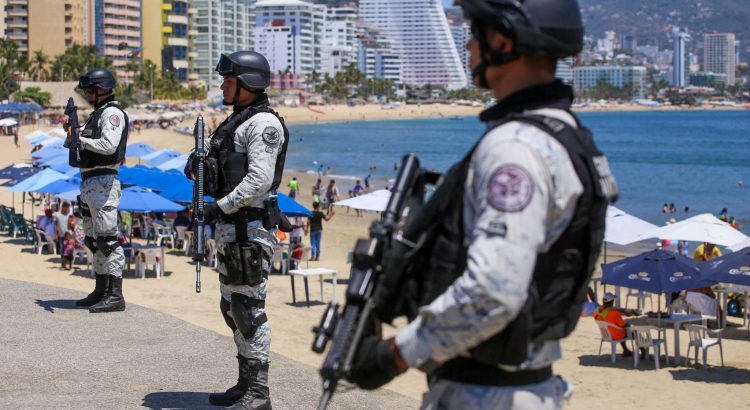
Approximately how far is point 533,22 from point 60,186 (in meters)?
20.1

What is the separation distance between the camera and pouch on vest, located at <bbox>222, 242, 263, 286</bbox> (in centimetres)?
682

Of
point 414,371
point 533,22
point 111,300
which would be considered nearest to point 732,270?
point 414,371

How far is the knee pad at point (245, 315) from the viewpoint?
22.5 ft

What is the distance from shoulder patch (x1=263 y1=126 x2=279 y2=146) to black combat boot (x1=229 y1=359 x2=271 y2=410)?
137cm

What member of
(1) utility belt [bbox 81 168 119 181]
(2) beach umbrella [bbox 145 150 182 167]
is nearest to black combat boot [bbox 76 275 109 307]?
(1) utility belt [bbox 81 168 119 181]

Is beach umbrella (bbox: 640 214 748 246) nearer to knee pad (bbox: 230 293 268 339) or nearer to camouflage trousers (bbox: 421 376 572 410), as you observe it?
knee pad (bbox: 230 293 268 339)

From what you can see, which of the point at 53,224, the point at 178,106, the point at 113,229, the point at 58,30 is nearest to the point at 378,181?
the point at 53,224

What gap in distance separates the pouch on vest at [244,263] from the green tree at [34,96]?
120 meters

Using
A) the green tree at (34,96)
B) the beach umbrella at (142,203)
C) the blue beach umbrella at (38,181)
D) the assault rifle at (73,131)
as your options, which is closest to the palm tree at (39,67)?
the green tree at (34,96)

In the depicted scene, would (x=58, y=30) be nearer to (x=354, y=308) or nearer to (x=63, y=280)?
(x=63, y=280)

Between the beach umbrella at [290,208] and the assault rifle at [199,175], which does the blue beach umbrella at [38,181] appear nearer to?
the beach umbrella at [290,208]

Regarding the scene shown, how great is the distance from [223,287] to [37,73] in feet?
514

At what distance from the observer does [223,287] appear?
7.00m

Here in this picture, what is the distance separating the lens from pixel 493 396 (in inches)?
121
